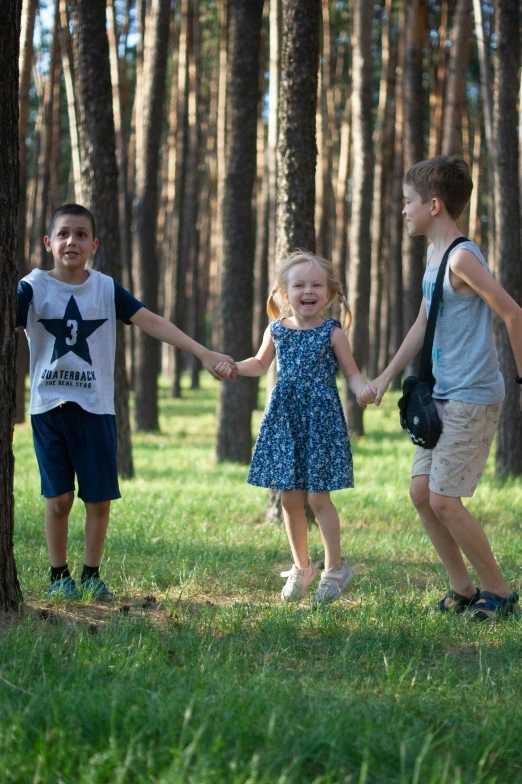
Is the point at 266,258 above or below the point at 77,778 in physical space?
above

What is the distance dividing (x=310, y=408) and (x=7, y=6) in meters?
2.49

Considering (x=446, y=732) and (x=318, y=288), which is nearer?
(x=446, y=732)

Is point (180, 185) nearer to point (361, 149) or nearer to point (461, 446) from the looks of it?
point (361, 149)

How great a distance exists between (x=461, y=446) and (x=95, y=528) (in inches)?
77.0

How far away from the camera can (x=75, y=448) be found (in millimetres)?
4594

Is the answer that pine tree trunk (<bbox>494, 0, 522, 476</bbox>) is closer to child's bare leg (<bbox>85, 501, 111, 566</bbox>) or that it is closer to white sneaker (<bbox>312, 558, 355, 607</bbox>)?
white sneaker (<bbox>312, 558, 355, 607</bbox>)

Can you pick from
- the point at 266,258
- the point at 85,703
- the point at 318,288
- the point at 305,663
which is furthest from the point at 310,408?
the point at 266,258

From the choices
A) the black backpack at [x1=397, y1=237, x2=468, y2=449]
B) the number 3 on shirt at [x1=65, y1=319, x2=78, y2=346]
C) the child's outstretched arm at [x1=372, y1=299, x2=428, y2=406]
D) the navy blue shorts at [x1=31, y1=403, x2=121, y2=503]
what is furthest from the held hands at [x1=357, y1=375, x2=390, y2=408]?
the number 3 on shirt at [x1=65, y1=319, x2=78, y2=346]

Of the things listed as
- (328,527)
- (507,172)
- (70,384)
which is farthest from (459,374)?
(507,172)

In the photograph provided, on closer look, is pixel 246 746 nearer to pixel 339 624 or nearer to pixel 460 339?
pixel 339 624

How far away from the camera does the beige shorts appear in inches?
169

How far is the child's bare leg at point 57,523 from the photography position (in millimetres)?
4605

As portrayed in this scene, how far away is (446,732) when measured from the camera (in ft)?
9.41

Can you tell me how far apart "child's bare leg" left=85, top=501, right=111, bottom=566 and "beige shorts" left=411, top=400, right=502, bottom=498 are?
1.73m
